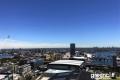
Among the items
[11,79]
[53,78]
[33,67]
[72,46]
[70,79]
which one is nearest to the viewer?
[70,79]

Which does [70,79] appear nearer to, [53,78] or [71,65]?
[53,78]

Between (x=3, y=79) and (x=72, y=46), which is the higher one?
(x=72, y=46)

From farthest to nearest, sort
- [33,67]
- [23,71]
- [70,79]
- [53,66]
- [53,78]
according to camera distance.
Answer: [33,67] → [23,71] → [53,66] → [53,78] → [70,79]

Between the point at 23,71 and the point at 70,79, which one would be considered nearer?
the point at 70,79

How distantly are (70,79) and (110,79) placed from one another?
37168mm

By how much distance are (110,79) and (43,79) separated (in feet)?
117

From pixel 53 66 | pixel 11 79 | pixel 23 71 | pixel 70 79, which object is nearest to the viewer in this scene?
pixel 70 79

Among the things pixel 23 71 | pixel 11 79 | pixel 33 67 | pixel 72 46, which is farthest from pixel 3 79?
pixel 72 46

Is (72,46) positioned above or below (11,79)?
above

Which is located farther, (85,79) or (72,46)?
(72,46)

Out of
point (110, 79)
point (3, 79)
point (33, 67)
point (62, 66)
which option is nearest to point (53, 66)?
point (62, 66)

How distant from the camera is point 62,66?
5172cm

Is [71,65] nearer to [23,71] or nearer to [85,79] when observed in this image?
[85,79]

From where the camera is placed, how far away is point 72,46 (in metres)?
160
